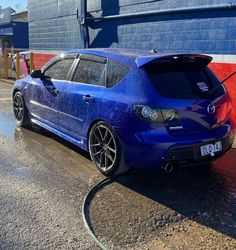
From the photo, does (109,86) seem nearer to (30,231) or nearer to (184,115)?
(184,115)

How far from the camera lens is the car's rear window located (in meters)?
4.86

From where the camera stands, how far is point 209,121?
4918 millimetres

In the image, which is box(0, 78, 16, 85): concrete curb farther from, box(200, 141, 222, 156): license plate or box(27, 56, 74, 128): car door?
box(200, 141, 222, 156): license plate

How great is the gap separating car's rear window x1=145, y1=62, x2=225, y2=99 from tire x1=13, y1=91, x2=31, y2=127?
3.43 m

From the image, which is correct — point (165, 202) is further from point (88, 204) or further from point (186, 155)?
point (88, 204)

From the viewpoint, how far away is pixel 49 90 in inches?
260

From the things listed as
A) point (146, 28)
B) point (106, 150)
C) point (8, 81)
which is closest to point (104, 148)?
point (106, 150)

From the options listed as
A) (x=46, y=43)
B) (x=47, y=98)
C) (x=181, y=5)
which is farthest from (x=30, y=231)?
(x=46, y=43)

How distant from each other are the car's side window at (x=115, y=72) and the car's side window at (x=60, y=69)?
3.57 ft

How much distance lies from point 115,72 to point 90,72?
0.59 meters

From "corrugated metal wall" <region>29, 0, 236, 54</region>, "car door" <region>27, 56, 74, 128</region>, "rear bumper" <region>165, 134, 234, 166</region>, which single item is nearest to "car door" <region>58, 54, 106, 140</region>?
"car door" <region>27, 56, 74, 128</region>

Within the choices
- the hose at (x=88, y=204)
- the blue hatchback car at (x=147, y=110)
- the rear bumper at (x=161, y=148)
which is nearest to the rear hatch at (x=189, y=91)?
the blue hatchback car at (x=147, y=110)

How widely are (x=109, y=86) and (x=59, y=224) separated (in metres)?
1.98

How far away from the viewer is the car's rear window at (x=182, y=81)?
191 inches
